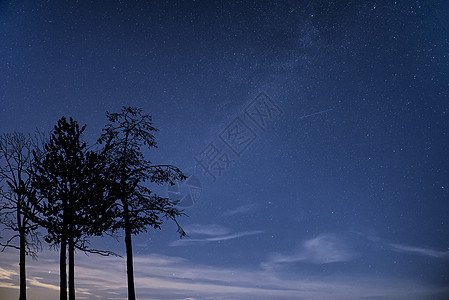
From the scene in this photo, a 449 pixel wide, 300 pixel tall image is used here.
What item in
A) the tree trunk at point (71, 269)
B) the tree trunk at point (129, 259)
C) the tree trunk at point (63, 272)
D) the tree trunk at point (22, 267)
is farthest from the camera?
the tree trunk at point (22, 267)

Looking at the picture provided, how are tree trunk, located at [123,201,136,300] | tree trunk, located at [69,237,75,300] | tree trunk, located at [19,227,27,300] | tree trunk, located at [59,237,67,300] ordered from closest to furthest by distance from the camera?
tree trunk, located at [123,201,136,300]
tree trunk, located at [59,237,67,300]
tree trunk, located at [69,237,75,300]
tree trunk, located at [19,227,27,300]

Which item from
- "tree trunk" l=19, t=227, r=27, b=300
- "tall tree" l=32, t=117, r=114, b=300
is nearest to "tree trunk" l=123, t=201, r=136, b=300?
"tall tree" l=32, t=117, r=114, b=300

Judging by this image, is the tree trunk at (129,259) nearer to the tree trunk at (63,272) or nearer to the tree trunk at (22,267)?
the tree trunk at (63,272)

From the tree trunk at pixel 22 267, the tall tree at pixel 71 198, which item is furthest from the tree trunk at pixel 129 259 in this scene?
the tree trunk at pixel 22 267

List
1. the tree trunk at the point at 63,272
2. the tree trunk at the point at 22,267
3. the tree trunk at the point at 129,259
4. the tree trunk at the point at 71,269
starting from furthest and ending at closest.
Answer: the tree trunk at the point at 22,267
the tree trunk at the point at 71,269
the tree trunk at the point at 63,272
the tree trunk at the point at 129,259

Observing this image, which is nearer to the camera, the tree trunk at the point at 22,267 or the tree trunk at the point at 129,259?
the tree trunk at the point at 129,259

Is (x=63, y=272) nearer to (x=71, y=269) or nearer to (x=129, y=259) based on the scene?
(x=71, y=269)

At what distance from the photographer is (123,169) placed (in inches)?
589

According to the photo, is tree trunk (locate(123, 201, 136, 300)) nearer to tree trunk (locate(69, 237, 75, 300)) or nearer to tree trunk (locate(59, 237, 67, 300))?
tree trunk (locate(69, 237, 75, 300))

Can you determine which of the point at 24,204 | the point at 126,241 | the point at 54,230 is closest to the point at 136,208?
the point at 126,241

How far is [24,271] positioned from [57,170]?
6224 millimetres

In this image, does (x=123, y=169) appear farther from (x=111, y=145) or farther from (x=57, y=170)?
(x=57, y=170)

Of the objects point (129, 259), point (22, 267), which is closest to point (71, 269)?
point (129, 259)

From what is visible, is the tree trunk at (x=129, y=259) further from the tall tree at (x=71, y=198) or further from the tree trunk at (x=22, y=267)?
the tree trunk at (x=22, y=267)
